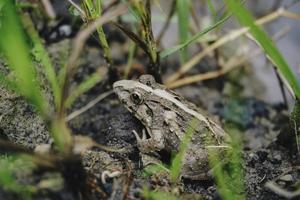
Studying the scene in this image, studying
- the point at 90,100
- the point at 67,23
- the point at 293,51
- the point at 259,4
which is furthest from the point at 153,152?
the point at 259,4

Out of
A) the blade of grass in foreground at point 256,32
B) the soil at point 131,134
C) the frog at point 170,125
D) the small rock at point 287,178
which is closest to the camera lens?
the blade of grass in foreground at point 256,32

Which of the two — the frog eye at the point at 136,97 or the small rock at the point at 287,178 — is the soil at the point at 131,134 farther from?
the frog eye at the point at 136,97

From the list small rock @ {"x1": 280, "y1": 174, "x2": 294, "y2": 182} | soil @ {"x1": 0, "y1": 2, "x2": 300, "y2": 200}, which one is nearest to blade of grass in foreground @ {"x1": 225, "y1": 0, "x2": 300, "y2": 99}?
small rock @ {"x1": 280, "y1": 174, "x2": 294, "y2": 182}

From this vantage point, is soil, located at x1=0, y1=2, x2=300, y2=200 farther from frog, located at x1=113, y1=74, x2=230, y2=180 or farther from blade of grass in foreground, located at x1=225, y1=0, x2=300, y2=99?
blade of grass in foreground, located at x1=225, y1=0, x2=300, y2=99

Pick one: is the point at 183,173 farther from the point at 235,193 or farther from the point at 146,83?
the point at 146,83

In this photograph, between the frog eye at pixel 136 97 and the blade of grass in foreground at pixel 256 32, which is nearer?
the blade of grass in foreground at pixel 256 32

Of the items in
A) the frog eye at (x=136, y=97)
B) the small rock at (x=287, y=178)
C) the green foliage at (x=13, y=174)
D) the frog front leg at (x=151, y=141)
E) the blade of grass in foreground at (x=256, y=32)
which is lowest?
the small rock at (x=287, y=178)

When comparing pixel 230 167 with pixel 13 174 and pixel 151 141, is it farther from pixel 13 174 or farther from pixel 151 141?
pixel 13 174

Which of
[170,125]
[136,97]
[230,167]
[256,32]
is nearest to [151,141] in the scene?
[170,125]

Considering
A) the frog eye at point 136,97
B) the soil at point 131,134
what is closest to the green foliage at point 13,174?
the soil at point 131,134
